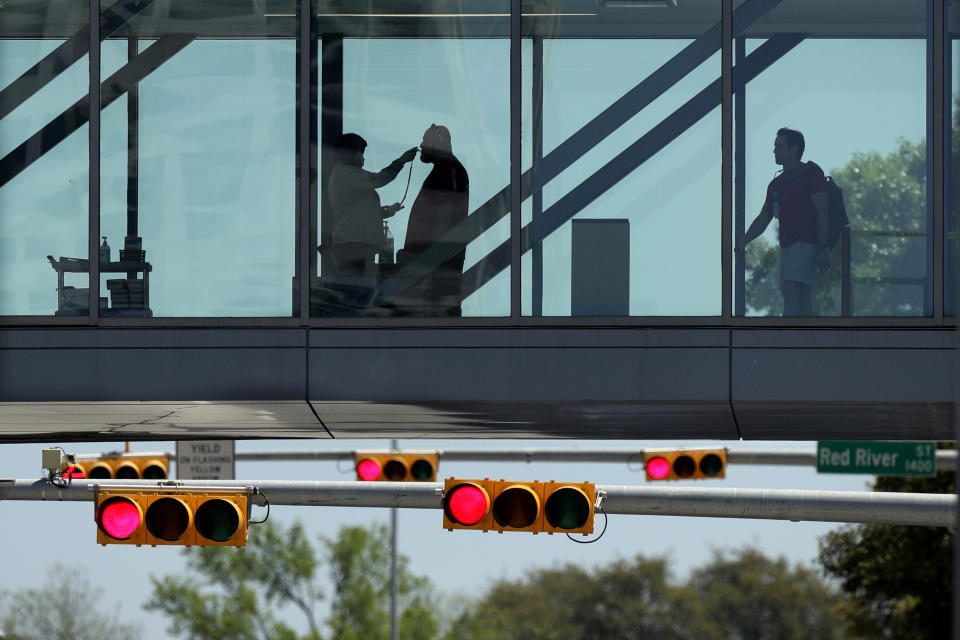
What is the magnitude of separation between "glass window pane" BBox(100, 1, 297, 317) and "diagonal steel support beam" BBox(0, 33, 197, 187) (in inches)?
1.1

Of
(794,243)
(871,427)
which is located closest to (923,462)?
(871,427)

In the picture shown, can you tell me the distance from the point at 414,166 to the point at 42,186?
327cm

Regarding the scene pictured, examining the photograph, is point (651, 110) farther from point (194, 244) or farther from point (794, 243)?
point (194, 244)

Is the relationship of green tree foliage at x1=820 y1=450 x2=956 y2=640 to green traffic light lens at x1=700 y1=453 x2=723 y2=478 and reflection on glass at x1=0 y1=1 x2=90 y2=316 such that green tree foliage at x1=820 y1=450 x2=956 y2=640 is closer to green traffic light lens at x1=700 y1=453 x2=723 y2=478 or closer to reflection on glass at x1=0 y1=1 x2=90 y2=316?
green traffic light lens at x1=700 y1=453 x2=723 y2=478

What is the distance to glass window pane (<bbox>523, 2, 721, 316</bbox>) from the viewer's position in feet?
52.9

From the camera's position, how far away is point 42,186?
16.6 m

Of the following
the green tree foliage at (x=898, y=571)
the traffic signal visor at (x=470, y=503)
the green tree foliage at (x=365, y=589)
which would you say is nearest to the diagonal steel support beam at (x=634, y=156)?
the traffic signal visor at (x=470, y=503)

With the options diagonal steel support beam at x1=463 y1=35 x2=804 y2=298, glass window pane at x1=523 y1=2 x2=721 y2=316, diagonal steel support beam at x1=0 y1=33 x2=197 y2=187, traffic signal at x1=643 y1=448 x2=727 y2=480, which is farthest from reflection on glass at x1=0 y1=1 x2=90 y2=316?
traffic signal at x1=643 y1=448 x2=727 y2=480

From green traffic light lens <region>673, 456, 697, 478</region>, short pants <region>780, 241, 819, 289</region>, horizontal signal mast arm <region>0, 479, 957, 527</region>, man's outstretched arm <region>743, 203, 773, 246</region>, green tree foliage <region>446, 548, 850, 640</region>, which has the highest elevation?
man's outstretched arm <region>743, 203, 773, 246</region>

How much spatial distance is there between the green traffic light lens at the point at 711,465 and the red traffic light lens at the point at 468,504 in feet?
35.1

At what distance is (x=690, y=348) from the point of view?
1616 cm

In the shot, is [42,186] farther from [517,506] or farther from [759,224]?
[759,224]

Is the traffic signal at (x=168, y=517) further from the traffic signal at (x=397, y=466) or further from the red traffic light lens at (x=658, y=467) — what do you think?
the red traffic light lens at (x=658, y=467)

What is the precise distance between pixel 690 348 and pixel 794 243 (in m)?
1.25
